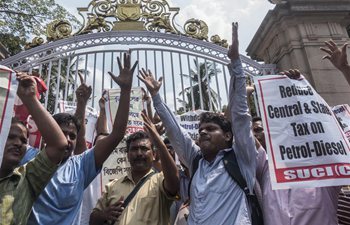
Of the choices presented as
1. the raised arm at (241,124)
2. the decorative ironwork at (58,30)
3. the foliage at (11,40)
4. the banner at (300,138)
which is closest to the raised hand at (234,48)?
the raised arm at (241,124)

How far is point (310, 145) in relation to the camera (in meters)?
2.11

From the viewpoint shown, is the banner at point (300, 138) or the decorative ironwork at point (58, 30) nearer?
the banner at point (300, 138)

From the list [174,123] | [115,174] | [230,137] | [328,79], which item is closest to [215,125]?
[230,137]

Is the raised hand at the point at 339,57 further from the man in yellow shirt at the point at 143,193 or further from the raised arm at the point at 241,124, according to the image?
the man in yellow shirt at the point at 143,193

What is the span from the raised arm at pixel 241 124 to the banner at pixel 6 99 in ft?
4.25

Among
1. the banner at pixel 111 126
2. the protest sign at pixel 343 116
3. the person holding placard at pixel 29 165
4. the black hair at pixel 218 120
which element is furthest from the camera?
the banner at pixel 111 126

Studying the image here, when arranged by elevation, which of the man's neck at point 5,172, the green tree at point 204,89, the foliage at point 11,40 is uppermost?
the foliage at point 11,40

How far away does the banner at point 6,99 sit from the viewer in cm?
158

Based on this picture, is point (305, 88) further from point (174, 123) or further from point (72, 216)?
point (72, 216)

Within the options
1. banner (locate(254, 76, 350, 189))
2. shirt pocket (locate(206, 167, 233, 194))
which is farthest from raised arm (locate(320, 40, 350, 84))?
shirt pocket (locate(206, 167, 233, 194))

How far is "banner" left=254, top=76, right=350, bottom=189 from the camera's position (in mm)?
A: 1971

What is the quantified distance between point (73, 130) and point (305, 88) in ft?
5.54

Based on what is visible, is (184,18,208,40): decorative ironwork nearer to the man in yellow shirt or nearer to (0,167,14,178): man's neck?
the man in yellow shirt

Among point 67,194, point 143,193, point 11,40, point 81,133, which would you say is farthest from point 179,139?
point 11,40
